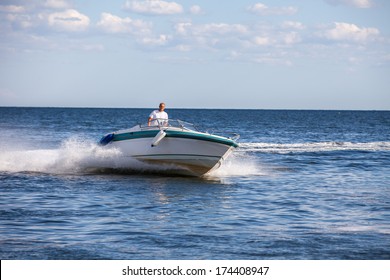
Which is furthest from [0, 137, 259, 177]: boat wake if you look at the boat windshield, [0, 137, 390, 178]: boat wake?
the boat windshield

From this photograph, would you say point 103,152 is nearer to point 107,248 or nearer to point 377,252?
point 107,248

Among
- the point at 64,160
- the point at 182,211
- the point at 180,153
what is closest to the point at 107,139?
the point at 64,160

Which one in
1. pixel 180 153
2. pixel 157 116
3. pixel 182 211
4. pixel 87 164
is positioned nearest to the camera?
pixel 182 211

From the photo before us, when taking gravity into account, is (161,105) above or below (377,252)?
above

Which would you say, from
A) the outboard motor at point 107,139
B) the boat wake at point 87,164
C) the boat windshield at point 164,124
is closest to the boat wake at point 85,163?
the boat wake at point 87,164

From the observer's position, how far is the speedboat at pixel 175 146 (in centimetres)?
1897

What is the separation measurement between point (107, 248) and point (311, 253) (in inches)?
120

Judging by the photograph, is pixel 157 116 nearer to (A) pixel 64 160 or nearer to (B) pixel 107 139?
(B) pixel 107 139

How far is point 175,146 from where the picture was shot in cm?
1917

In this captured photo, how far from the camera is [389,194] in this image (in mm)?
16750

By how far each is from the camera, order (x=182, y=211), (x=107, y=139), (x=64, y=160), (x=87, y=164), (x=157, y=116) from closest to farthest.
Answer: (x=182, y=211)
(x=157, y=116)
(x=107, y=139)
(x=87, y=164)
(x=64, y=160)

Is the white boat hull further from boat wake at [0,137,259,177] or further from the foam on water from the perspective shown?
the foam on water

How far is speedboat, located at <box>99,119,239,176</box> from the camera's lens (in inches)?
747
